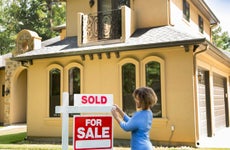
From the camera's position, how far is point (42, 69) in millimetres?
Answer: 12844

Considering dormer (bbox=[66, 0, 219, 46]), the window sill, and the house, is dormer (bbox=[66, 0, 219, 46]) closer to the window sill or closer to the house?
the house

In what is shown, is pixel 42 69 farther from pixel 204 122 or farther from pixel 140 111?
pixel 140 111

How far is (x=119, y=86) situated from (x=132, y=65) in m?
0.95

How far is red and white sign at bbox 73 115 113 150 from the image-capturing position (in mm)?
3564

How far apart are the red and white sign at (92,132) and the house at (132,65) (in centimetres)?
646

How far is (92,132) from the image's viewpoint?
365cm

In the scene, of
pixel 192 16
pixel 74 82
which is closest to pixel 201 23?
pixel 192 16

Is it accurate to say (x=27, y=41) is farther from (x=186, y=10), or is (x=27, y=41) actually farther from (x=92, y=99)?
(x=92, y=99)

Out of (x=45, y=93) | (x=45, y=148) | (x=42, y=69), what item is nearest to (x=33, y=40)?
(x=42, y=69)

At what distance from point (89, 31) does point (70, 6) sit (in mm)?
2790

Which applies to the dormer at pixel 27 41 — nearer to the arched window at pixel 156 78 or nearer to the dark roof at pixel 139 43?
the dark roof at pixel 139 43

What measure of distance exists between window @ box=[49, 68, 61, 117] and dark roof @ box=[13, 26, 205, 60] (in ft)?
2.85

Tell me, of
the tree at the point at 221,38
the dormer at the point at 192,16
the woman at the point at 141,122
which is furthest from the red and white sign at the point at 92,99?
the tree at the point at 221,38

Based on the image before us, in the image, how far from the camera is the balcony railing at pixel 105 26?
11586mm
